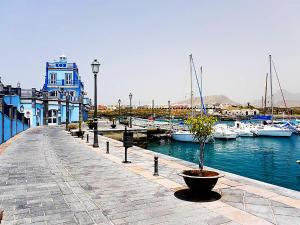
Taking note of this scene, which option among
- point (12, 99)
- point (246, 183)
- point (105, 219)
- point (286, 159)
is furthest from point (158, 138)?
point (105, 219)

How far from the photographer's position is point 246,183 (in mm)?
11695

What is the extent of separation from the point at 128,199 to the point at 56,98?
50100mm

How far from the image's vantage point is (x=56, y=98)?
185 ft

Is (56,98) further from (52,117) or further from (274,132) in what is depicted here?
(274,132)

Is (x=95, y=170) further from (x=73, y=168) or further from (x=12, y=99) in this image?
(x=12, y=99)

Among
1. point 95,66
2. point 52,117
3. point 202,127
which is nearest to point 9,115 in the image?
point 95,66

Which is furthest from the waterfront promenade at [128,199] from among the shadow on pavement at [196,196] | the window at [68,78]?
the window at [68,78]

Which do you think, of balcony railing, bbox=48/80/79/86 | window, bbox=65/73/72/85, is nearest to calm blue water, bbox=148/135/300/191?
balcony railing, bbox=48/80/79/86

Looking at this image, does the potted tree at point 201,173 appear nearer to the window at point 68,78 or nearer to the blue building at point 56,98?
the blue building at point 56,98

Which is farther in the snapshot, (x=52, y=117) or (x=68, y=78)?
(x=68, y=78)

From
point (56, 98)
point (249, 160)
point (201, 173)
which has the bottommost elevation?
point (249, 160)

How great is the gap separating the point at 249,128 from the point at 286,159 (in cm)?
2632

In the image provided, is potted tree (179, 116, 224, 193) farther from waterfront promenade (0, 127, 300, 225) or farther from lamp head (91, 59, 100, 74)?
lamp head (91, 59, 100, 74)

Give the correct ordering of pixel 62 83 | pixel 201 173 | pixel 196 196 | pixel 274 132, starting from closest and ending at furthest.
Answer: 1. pixel 196 196
2. pixel 201 173
3. pixel 274 132
4. pixel 62 83
